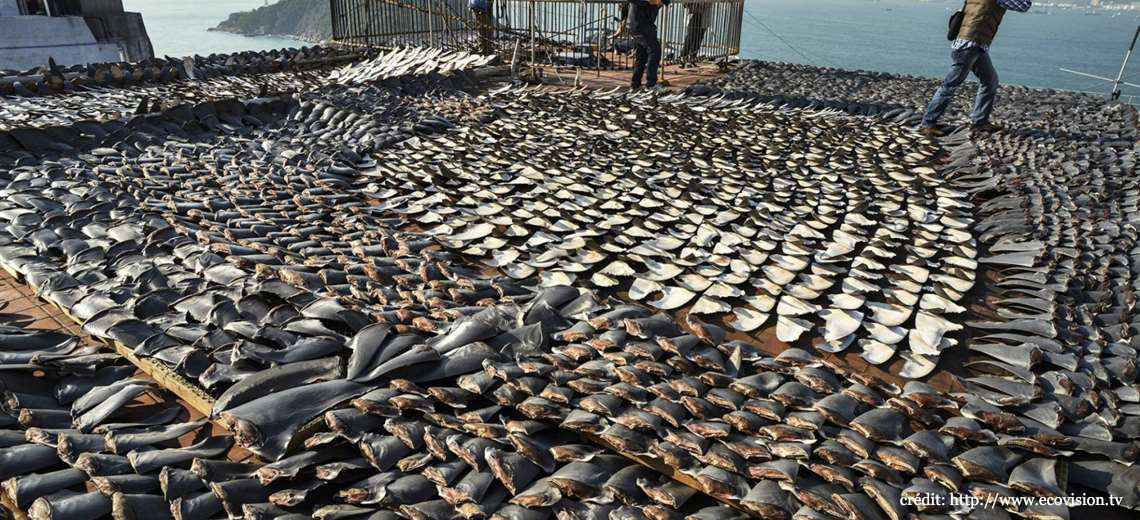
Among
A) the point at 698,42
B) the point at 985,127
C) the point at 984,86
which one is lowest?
the point at 985,127

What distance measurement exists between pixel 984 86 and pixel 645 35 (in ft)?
16.7

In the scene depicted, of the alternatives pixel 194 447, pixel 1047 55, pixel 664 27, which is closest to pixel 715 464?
pixel 194 447

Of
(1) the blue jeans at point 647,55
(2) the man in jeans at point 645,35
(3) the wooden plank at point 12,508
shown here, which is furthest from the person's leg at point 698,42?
(3) the wooden plank at point 12,508

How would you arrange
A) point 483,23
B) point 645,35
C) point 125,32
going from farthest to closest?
point 125,32
point 483,23
point 645,35

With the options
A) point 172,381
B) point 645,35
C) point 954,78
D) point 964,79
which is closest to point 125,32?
point 645,35

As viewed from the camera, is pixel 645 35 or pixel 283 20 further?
pixel 283 20

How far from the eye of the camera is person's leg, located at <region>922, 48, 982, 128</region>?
24.1 feet

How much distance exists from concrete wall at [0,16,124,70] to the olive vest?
65.8 feet

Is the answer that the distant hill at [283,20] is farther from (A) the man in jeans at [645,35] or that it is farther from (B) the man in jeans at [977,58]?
(B) the man in jeans at [977,58]

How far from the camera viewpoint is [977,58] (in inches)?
290

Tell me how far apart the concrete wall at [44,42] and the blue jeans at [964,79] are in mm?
19931

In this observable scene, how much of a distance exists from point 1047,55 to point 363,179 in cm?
4628

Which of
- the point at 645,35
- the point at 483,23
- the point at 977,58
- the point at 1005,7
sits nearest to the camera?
the point at 1005,7

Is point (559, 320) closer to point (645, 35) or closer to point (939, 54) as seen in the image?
point (645, 35)
